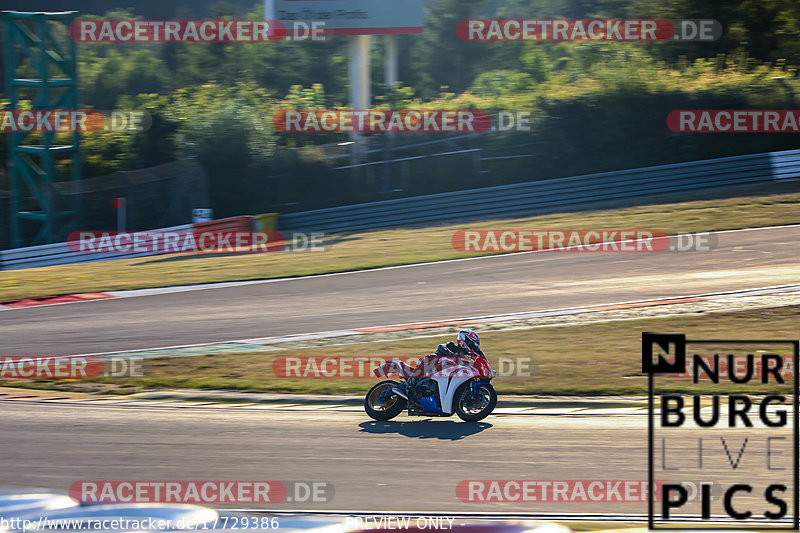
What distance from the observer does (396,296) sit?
16031mm

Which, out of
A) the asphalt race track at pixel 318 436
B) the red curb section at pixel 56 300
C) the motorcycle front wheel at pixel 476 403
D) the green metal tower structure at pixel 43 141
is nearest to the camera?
the asphalt race track at pixel 318 436

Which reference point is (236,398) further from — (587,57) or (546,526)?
(587,57)

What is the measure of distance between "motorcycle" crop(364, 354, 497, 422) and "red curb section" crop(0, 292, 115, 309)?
1090 cm

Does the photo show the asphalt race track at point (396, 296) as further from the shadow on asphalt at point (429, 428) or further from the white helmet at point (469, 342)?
the white helmet at point (469, 342)

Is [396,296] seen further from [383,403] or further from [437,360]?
Result: [437,360]

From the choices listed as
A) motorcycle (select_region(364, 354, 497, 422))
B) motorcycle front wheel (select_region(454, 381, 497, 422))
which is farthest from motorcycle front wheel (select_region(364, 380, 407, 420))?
motorcycle front wheel (select_region(454, 381, 497, 422))

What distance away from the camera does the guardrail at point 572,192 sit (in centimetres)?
2520

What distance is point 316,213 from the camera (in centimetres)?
2580

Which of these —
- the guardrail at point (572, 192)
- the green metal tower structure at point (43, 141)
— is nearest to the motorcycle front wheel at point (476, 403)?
the guardrail at point (572, 192)

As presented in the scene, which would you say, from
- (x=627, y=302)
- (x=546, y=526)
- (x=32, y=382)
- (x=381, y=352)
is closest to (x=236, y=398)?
(x=381, y=352)

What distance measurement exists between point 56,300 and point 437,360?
11782 millimetres

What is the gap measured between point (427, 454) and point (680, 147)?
76.4 feet

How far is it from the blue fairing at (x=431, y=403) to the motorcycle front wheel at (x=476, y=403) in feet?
0.64

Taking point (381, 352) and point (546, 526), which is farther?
point (381, 352)
